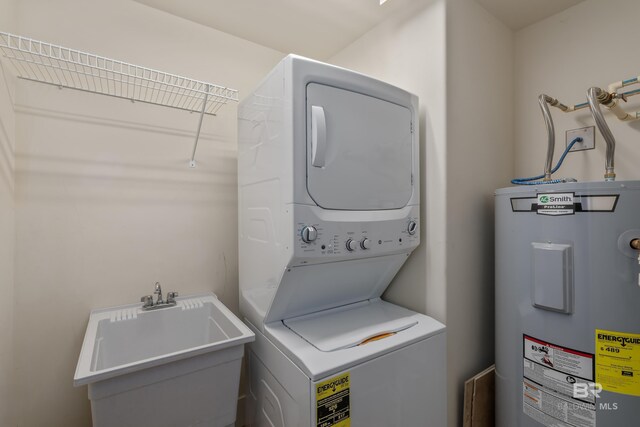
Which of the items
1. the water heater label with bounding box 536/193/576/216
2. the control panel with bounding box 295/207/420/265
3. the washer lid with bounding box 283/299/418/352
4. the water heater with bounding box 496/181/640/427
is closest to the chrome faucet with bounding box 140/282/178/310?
the washer lid with bounding box 283/299/418/352

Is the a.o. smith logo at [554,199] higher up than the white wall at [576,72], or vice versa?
the white wall at [576,72]

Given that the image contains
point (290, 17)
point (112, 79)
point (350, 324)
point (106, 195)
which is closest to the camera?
point (350, 324)

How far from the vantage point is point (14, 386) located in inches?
57.9

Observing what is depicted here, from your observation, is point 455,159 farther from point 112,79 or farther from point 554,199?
point 112,79

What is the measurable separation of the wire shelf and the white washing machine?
17.6 inches

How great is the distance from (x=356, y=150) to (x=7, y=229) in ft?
5.82

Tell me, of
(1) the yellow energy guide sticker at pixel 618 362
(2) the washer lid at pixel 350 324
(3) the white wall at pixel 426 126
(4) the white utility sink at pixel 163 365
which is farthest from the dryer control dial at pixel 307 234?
(1) the yellow energy guide sticker at pixel 618 362

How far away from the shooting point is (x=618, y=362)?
1.17 m

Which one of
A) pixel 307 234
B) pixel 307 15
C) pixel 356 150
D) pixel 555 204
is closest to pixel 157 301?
pixel 307 234

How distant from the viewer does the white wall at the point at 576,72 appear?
62.5 inches

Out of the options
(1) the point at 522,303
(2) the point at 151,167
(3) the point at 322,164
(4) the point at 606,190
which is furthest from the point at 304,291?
(4) the point at 606,190

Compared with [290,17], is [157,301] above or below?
below

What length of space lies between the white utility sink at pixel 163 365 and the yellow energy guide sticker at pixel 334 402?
1.59 ft

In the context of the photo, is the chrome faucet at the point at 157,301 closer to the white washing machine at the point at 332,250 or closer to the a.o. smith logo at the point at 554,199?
the white washing machine at the point at 332,250
